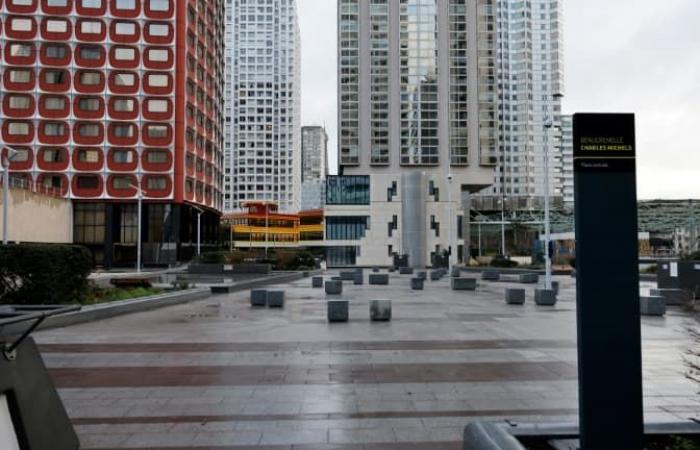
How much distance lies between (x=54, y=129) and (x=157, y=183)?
42.5ft

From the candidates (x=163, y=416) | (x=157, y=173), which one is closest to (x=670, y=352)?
(x=163, y=416)

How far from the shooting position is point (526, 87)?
6299 inches

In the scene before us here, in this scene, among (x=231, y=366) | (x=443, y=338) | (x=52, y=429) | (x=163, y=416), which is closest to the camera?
(x=52, y=429)

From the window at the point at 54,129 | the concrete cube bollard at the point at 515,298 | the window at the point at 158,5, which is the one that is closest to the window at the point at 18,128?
the window at the point at 54,129

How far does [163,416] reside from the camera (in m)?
6.88

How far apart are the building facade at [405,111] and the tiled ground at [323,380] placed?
66.6m

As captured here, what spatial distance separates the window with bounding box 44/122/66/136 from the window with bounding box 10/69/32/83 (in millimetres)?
5504

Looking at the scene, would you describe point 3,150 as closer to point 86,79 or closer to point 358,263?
point 86,79

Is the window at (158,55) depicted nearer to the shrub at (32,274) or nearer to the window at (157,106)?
the window at (157,106)

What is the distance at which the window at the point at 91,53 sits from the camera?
6359 cm

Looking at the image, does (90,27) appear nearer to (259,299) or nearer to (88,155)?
(88,155)

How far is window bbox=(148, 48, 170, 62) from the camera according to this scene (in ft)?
212

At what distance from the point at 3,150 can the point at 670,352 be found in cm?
6862

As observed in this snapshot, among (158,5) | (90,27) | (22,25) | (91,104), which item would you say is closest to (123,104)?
(91,104)
